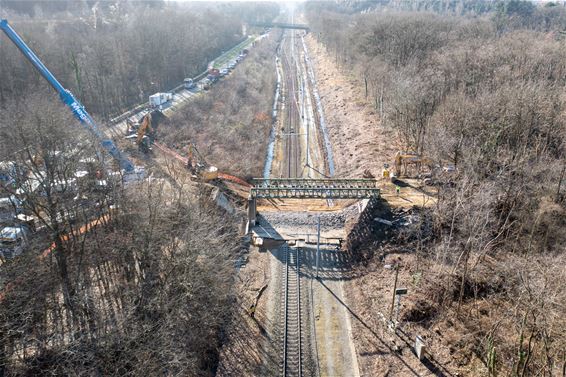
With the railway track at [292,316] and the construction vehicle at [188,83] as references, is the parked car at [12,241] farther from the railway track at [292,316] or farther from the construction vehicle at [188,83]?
the construction vehicle at [188,83]

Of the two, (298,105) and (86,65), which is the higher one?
(86,65)

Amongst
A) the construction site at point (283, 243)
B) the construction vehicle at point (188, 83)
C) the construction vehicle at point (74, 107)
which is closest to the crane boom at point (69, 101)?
the construction vehicle at point (74, 107)

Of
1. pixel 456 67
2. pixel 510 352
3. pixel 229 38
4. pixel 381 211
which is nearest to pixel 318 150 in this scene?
pixel 456 67

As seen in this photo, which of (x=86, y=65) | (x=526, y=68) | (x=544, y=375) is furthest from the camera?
(x=86, y=65)

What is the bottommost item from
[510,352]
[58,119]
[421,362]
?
[421,362]

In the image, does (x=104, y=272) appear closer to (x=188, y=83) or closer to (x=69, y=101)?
(x=69, y=101)

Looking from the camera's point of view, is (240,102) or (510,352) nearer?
(510,352)

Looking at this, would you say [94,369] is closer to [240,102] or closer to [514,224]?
[514,224]
